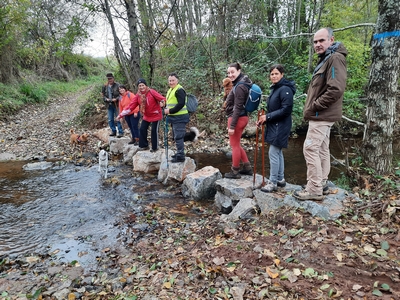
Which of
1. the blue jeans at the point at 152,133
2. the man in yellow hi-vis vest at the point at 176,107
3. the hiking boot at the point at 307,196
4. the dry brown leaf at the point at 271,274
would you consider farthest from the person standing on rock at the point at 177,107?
the dry brown leaf at the point at 271,274

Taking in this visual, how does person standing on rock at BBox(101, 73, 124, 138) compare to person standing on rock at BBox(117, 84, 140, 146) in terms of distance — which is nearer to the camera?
person standing on rock at BBox(117, 84, 140, 146)

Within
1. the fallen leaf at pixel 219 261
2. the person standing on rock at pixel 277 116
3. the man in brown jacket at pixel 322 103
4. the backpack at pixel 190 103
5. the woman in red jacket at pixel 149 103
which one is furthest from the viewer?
the woman in red jacket at pixel 149 103

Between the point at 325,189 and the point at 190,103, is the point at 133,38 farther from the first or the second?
the point at 325,189

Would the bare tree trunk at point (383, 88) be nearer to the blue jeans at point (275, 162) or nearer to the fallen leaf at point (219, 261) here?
the blue jeans at point (275, 162)

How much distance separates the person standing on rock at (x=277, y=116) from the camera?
4055mm

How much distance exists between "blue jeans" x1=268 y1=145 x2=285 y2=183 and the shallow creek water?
1643 mm

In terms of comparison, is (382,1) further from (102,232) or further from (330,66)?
(102,232)

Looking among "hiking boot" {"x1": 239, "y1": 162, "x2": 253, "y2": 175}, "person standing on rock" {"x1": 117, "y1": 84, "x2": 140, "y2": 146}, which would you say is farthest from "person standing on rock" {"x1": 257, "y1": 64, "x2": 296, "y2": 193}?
"person standing on rock" {"x1": 117, "y1": 84, "x2": 140, "y2": 146}

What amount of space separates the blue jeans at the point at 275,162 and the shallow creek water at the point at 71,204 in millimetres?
1643

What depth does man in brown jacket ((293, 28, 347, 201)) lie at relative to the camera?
3336mm

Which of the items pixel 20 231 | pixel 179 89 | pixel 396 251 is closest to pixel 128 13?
pixel 179 89

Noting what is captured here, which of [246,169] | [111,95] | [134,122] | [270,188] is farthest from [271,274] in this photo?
[111,95]

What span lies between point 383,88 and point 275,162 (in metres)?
1.97

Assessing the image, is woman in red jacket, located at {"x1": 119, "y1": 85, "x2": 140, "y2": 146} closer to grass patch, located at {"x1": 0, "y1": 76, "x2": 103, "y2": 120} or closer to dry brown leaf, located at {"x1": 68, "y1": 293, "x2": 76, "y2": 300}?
dry brown leaf, located at {"x1": 68, "y1": 293, "x2": 76, "y2": 300}
